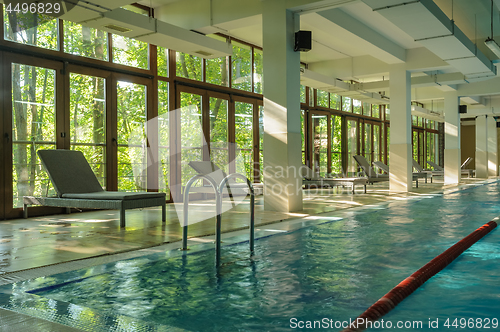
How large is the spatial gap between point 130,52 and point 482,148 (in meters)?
18.9

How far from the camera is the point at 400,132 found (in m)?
11.3

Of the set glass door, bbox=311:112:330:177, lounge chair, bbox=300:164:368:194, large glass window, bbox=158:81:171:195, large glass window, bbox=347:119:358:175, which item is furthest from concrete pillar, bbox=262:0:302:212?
large glass window, bbox=347:119:358:175

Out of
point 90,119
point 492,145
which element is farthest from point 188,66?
point 492,145

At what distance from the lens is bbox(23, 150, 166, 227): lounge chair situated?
5.39 meters

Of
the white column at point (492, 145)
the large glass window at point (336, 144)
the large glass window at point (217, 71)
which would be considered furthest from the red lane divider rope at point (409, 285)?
the white column at point (492, 145)

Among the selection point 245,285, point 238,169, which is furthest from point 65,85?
point 245,285

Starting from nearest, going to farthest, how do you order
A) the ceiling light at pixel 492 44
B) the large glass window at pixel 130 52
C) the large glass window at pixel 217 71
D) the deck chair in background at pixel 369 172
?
1. the large glass window at pixel 130 52
2. the ceiling light at pixel 492 44
3. the large glass window at pixel 217 71
4. the deck chair in background at pixel 369 172

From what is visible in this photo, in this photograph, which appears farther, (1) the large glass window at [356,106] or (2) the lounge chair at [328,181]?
(1) the large glass window at [356,106]

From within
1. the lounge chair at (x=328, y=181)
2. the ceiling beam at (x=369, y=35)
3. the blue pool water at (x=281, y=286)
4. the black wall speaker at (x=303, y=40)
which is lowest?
the blue pool water at (x=281, y=286)

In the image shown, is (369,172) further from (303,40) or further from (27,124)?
(27,124)

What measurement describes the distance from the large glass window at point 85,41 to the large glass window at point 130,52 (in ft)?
0.77

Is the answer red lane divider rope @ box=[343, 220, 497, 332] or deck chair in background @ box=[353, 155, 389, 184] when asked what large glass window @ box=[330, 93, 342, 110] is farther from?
red lane divider rope @ box=[343, 220, 497, 332]

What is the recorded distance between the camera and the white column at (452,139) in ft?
51.2

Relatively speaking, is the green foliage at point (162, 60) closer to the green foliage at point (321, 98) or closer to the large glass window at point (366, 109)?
the green foliage at point (321, 98)
